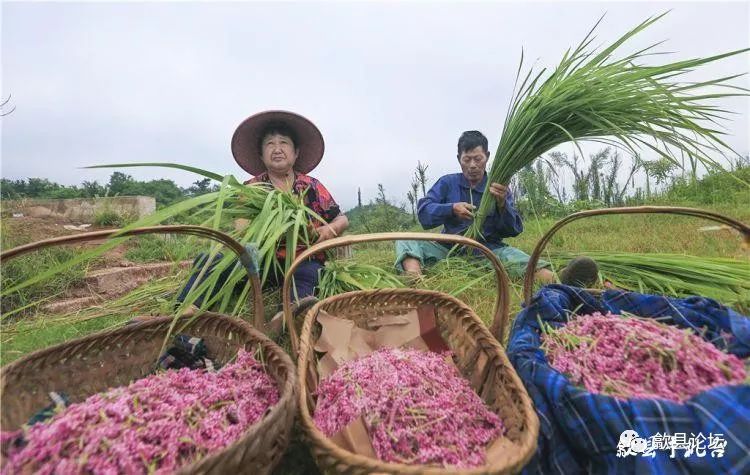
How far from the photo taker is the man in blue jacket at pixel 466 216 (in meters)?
2.54

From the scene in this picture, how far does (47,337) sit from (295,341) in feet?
4.70

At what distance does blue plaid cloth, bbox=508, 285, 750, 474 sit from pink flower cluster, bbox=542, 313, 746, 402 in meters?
0.07

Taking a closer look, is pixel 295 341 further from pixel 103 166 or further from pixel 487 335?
pixel 103 166

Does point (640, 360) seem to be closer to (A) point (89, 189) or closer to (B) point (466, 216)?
(B) point (466, 216)

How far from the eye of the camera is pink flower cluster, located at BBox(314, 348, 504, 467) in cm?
86

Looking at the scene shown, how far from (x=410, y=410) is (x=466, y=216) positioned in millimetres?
1755

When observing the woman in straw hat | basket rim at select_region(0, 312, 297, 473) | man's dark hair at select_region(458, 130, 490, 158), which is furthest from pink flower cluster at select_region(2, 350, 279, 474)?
man's dark hair at select_region(458, 130, 490, 158)

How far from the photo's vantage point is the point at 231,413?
2.95ft

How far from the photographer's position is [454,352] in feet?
4.25

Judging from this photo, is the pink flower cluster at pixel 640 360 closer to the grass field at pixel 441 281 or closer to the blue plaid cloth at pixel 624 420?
the blue plaid cloth at pixel 624 420

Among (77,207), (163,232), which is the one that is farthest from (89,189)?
(163,232)

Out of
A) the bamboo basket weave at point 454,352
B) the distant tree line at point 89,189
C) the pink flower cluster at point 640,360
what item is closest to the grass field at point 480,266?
the bamboo basket weave at point 454,352

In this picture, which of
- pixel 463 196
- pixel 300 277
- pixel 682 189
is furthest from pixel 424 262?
pixel 682 189

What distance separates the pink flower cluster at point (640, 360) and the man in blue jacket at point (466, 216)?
1.23 meters
